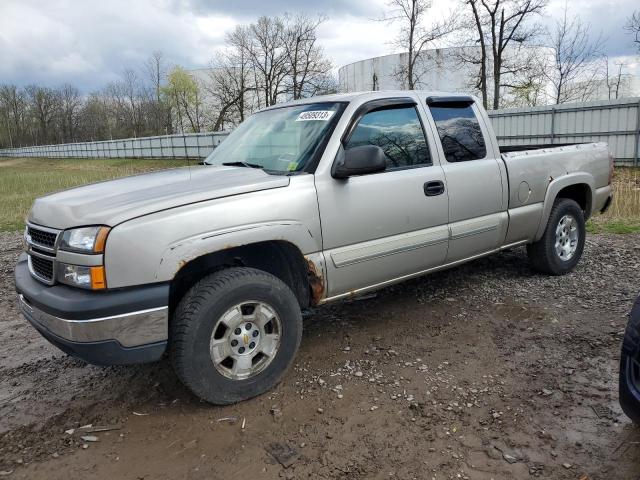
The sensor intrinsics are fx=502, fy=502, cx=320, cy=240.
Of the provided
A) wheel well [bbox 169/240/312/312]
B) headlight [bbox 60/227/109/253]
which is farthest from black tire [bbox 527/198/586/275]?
headlight [bbox 60/227/109/253]

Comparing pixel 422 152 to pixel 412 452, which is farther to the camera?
pixel 422 152

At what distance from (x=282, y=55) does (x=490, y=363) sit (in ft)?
143

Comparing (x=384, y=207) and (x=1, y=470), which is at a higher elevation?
(x=384, y=207)

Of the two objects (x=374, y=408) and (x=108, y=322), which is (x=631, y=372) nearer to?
(x=374, y=408)

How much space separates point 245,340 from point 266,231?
26.9 inches

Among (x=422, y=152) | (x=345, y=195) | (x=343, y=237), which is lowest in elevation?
(x=343, y=237)

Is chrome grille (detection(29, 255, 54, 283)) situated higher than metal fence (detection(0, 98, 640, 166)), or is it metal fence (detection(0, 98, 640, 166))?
metal fence (detection(0, 98, 640, 166))

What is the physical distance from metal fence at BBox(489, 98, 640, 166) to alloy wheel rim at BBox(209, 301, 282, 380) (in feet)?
51.8

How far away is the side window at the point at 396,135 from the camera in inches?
147

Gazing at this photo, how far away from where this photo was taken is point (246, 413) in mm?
3055

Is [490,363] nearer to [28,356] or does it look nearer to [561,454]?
[561,454]

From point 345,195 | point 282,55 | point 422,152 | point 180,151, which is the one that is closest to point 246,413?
point 345,195

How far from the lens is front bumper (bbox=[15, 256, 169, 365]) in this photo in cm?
262

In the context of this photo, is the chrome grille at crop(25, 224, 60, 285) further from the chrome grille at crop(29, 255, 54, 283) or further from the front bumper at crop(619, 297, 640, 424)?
the front bumper at crop(619, 297, 640, 424)
